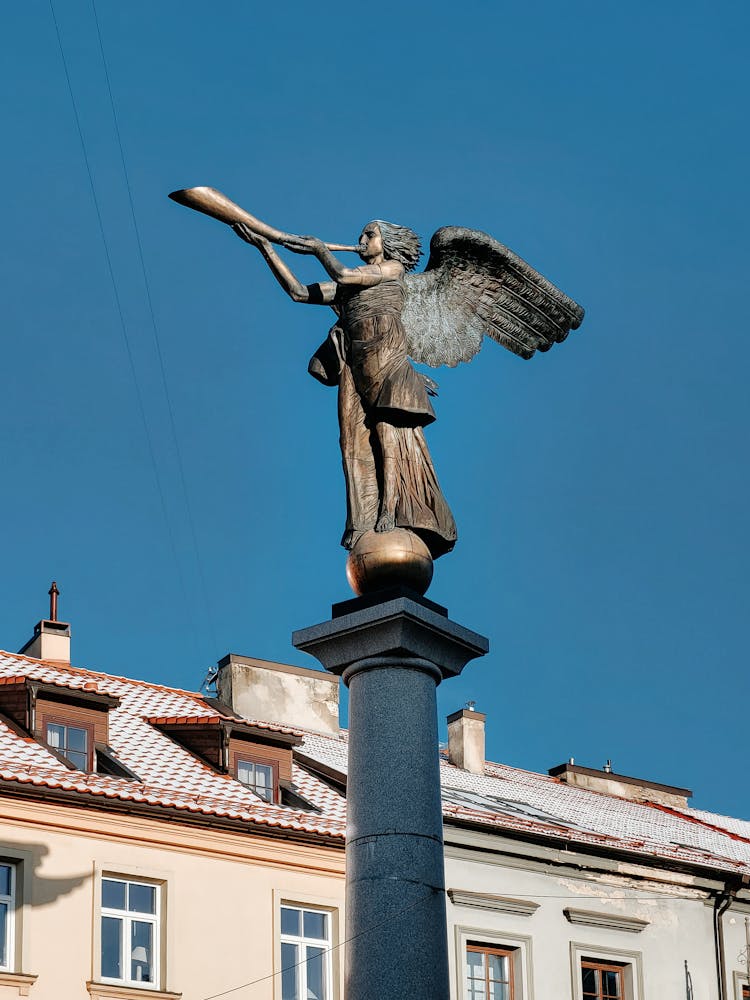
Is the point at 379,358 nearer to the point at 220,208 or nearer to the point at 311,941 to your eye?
the point at 220,208

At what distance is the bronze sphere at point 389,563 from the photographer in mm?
11422

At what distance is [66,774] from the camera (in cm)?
2275

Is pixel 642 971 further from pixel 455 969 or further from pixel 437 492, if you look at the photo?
pixel 437 492

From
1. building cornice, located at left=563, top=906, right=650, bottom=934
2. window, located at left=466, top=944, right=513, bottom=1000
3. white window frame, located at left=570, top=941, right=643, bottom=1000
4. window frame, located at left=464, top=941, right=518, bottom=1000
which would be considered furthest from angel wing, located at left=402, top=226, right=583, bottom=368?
white window frame, located at left=570, top=941, right=643, bottom=1000

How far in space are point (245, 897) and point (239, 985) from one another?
1117mm

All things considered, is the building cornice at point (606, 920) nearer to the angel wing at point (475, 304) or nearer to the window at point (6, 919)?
the window at point (6, 919)

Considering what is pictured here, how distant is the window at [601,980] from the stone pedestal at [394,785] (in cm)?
1652

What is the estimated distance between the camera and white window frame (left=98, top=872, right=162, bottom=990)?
72.7ft

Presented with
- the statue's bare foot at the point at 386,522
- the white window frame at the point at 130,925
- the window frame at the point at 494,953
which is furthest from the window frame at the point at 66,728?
the statue's bare foot at the point at 386,522

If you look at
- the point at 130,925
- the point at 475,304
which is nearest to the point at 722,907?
the point at 130,925

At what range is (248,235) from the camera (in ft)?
38.1

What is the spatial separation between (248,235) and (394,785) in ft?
11.4

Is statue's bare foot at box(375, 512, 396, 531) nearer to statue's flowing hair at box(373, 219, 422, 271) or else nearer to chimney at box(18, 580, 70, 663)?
statue's flowing hair at box(373, 219, 422, 271)

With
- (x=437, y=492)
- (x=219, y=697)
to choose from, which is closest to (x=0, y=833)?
(x=219, y=697)
